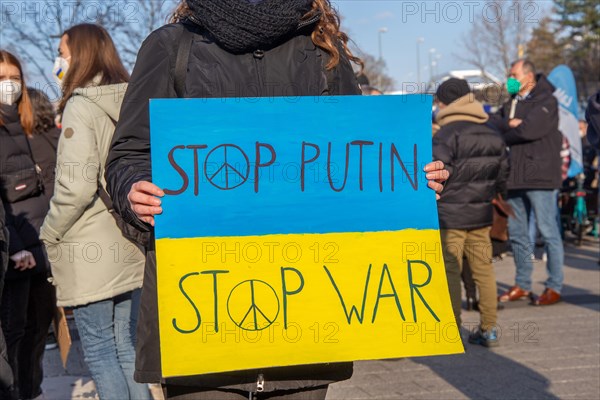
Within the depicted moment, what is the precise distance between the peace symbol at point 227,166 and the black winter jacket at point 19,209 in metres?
2.76

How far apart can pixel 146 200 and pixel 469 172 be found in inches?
191

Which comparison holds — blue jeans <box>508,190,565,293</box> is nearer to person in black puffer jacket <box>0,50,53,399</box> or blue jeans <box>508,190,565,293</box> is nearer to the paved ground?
the paved ground

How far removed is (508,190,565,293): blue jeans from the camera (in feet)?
27.9

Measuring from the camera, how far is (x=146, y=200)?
2.27 metres

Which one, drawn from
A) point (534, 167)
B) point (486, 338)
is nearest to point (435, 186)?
point (486, 338)

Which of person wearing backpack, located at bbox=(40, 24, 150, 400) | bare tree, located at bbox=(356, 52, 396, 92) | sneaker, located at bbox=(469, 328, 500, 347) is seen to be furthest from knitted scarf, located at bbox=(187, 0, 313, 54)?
bare tree, located at bbox=(356, 52, 396, 92)

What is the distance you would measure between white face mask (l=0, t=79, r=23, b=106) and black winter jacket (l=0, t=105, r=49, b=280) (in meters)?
0.06

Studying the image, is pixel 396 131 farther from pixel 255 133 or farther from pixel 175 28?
pixel 175 28

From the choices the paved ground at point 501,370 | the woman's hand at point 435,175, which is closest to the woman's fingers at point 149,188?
the woman's hand at point 435,175

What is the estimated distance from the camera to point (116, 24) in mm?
13289

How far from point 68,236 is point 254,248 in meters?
2.13

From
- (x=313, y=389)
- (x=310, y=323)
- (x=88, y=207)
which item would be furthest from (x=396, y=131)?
(x=88, y=207)

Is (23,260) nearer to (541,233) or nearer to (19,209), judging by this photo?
(19,209)

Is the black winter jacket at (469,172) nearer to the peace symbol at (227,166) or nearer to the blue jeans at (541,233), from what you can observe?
the blue jeans at (541,233)
